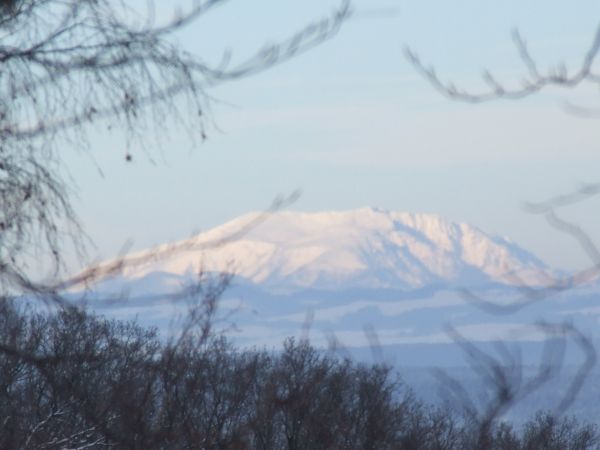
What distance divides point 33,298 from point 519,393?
8.26 feet

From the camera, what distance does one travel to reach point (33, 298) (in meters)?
4.99

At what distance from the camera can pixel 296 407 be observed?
4228cm

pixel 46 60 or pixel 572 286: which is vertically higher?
pixel 46 60

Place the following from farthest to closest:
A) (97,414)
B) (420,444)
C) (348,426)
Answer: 1. (420,444)
2. (348,426)
3. (97,414)

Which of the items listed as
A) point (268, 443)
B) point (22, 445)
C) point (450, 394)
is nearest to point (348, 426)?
point (268, 443)

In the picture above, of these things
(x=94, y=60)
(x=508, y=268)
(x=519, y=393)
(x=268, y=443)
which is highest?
Answer: (x=268, y=443)

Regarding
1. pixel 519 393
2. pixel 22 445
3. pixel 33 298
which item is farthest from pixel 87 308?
pixel 22 445

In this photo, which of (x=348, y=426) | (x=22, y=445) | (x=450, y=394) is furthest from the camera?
(x=348, y=426)

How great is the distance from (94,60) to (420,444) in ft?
148

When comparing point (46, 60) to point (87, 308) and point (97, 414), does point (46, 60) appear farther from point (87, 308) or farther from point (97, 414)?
point (97, 414)

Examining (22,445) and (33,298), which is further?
(22,445)

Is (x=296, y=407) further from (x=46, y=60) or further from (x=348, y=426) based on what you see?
(x=46, y=60)

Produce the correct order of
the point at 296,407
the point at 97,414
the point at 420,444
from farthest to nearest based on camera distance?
the point at 420,444, the point at 296,407, the point at 97,414

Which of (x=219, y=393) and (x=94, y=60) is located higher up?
(x=219, y=393)
